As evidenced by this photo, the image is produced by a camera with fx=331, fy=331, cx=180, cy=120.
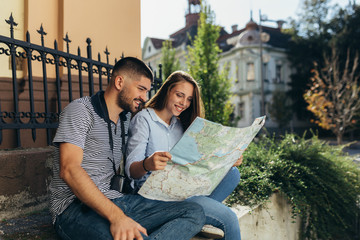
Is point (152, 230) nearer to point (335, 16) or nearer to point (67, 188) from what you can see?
point (67, 188)

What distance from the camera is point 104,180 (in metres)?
2.16

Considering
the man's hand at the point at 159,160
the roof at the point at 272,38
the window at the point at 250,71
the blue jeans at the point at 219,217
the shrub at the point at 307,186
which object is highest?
the roof at the point at 272,38

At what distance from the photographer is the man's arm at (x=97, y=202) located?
175cm

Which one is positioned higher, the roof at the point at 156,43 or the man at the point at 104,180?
the roof at the point at 156,43

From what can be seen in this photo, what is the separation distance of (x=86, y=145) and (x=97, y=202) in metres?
0.43

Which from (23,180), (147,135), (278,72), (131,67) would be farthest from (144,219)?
(278,72)

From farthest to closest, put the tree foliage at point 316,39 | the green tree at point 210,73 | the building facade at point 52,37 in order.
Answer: the tree foliage at point 316,39 < the green tree at point 210,73 < the building facade at point 52,37

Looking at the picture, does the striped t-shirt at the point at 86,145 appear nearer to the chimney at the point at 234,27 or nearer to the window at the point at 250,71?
the window at the point at 250,71

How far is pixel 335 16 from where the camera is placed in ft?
91.5

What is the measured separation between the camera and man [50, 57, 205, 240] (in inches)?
71.0

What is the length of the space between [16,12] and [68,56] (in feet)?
6.72

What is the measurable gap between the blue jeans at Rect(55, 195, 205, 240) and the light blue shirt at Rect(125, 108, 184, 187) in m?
0.27

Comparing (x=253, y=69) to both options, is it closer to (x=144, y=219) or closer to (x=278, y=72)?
(x=278, y=72)

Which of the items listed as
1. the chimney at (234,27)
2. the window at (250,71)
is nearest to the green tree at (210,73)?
the window at (250,71)
